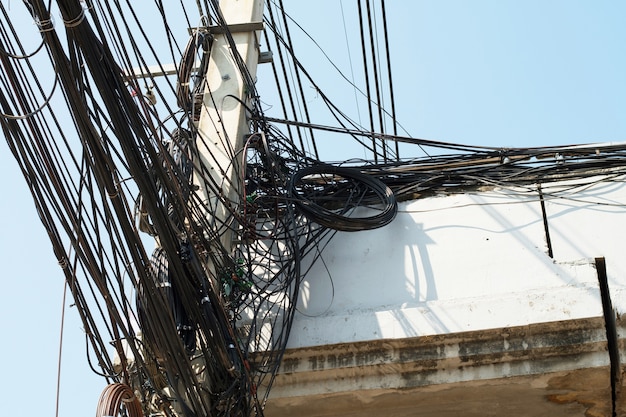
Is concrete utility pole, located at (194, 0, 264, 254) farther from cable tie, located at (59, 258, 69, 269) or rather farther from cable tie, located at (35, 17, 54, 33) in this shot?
cable tie, located at (35, 17, 54, 33)

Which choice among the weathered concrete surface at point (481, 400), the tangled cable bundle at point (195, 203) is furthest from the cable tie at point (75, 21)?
the weathered concrete surface at point (481, 400)

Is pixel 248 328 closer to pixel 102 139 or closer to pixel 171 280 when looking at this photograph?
pixel 171 280

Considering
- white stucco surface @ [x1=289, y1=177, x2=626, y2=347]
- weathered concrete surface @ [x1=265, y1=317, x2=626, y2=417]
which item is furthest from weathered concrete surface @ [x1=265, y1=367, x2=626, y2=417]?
white stucco surface @ [x1=289, y1=177, x2=626, y2=347]

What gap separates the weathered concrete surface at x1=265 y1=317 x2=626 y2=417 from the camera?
3971mm

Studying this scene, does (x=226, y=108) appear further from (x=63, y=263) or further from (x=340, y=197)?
(x=63, y=263)

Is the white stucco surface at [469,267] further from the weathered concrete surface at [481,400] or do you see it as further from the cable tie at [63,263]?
the cable tie at [63,263]

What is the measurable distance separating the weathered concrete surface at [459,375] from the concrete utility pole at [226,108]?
825 mm

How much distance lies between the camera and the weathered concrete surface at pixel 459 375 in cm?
397

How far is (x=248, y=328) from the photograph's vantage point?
4.29 meters

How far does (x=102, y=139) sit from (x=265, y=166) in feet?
6.02

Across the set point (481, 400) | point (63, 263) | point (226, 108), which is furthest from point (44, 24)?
point (481, 400)

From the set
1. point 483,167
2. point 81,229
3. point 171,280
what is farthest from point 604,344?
point 81,229

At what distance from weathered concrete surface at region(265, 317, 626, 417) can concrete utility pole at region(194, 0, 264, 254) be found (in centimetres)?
83

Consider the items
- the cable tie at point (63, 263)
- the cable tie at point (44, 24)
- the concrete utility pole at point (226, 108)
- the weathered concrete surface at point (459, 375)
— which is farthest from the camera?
the concrete utility pole at point (226, 108)
